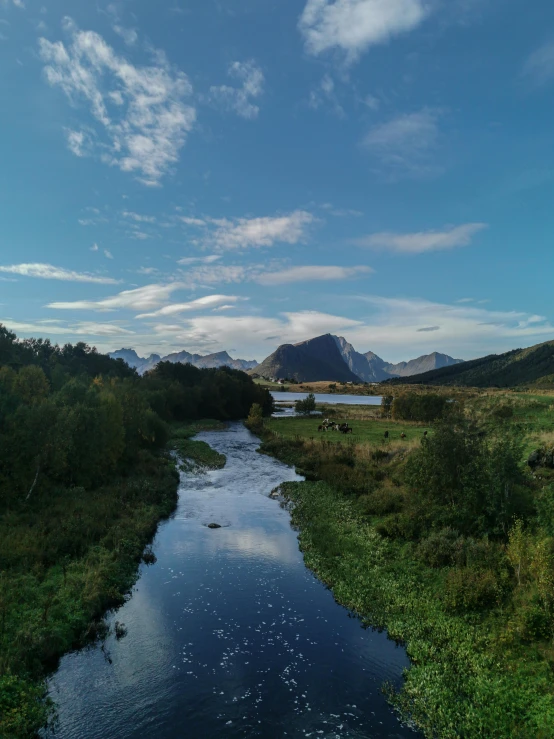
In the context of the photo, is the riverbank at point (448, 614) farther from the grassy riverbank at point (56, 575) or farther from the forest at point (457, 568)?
the grassy riverbank at point (56, 575)

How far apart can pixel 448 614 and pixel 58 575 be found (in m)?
21.0

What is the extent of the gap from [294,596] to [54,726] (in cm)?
1349

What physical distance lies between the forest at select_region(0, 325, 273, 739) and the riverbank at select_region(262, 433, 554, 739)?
1327 centimetres

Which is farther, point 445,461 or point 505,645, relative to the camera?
point 445,461

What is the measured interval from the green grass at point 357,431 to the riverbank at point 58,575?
1566 inches

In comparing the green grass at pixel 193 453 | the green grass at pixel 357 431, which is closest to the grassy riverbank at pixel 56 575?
the green grass at pixel 193 453

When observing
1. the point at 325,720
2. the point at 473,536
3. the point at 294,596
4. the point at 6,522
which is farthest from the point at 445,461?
the point at 6,522

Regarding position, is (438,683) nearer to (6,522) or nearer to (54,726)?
(54,726)

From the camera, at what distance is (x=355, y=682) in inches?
712

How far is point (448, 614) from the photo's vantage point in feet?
71.1

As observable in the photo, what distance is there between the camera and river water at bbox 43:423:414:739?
1573 cm

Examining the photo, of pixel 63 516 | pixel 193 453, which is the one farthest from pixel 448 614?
pixel 193 453

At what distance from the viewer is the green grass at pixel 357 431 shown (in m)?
75.2

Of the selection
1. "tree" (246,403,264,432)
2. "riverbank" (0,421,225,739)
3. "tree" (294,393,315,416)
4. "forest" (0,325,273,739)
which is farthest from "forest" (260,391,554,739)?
"tree" (294,393,315,416)
